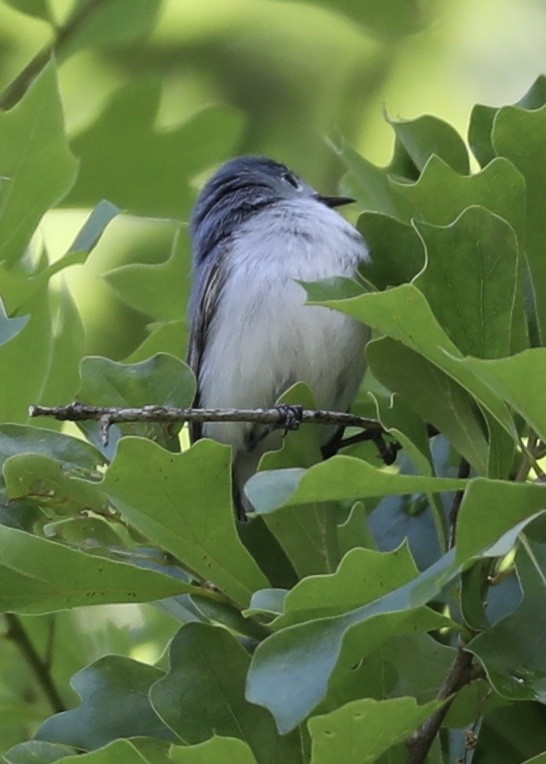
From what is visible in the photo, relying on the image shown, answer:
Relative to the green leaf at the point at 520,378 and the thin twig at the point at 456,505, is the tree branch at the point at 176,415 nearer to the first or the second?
the thin twig at the point at 456,505

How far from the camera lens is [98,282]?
2264mm

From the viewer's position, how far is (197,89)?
2.71 meters

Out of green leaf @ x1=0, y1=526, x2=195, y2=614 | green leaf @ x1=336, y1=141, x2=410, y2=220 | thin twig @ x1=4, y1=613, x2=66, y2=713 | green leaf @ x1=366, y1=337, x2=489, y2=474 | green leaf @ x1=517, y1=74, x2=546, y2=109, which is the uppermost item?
green leaf @ x1=517, y1=74, x2=546, y2=109

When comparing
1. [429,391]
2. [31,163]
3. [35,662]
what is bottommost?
[35,662]

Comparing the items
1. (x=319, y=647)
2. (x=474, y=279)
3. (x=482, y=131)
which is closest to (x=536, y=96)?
(x=482, y=131)

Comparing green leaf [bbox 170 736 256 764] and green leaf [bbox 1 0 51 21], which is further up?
green leaf [bbox 1 0 51 21]

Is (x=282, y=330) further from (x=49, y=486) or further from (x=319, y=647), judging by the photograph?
(x=319, y=647)

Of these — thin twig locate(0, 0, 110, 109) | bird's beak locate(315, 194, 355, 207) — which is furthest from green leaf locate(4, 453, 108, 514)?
bird's beak locate(315, 194, 355, 207)

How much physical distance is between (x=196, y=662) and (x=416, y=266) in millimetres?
410

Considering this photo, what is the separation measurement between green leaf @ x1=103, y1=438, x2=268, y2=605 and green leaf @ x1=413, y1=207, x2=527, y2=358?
21 cm

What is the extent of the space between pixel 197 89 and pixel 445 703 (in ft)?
6.26

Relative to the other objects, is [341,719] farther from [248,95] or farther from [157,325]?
[248,95]

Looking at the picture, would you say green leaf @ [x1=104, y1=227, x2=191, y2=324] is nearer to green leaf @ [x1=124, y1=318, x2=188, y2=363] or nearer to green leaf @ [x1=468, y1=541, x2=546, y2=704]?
green leaf @ [x1=124, y1=318, x2=188, y2=363]

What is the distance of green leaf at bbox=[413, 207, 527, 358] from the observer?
1086 mm
